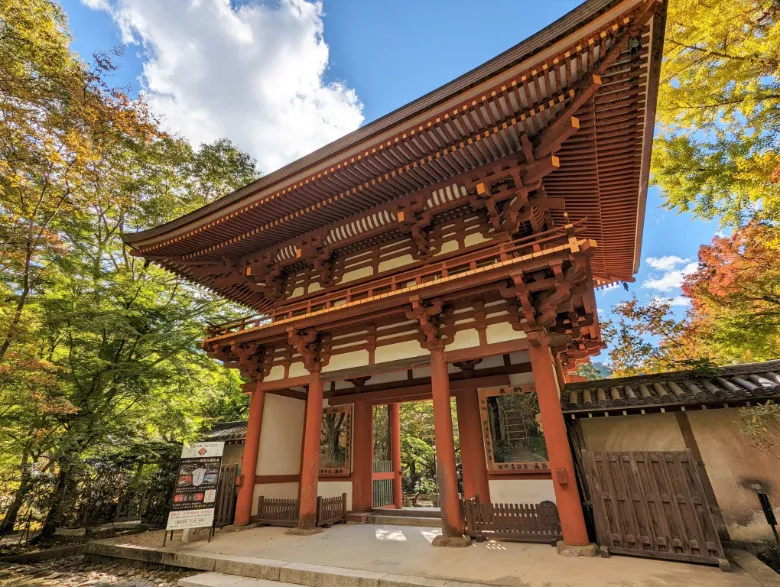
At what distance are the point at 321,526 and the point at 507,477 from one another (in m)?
4.71

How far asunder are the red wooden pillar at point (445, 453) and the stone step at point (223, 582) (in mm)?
2812

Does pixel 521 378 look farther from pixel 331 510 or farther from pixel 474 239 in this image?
pixel 331 510

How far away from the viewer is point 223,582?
538 centimetres

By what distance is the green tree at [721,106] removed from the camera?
9.05 meters

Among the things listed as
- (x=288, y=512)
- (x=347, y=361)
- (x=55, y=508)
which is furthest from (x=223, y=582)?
(x=55, y=508)

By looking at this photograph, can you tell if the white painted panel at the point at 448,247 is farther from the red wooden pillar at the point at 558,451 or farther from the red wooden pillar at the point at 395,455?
the red wooden pillar at the point at 395,455

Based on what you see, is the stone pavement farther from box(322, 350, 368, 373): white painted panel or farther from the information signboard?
box(322, 350, 368, 373): white painted panel

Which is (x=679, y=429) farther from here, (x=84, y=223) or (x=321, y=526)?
(x=84, y=223)

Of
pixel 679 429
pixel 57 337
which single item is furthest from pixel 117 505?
pixel 679 429

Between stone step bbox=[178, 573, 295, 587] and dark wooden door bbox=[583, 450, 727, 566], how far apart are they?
4999 millimetres

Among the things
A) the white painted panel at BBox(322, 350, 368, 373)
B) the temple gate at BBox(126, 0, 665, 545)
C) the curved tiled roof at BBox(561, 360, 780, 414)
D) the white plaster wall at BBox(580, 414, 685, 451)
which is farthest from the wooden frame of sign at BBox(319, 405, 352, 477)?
the white plaster wall at BBox(580, 414, 685, 451)

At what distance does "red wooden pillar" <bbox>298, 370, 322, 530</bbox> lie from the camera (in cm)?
803


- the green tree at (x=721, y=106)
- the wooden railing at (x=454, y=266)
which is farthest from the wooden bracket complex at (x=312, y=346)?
the green tree at (x=721, y=106)

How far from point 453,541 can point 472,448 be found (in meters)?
2.31
